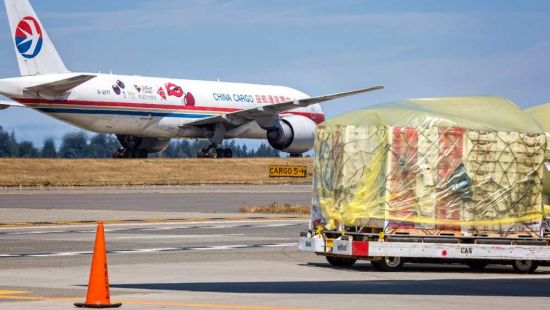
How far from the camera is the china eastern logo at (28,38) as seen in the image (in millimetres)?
61281

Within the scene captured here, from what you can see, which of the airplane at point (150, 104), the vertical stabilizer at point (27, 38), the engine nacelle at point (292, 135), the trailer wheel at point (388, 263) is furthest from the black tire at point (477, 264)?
the engine nacelle at point (292, 135)

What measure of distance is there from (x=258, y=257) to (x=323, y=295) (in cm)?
659

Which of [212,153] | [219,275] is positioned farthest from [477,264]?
[212,153]

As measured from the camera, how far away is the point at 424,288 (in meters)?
16.8

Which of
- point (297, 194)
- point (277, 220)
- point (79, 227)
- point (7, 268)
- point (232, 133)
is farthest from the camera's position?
point (232, 133)

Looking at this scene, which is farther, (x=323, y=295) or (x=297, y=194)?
(x=297, y=194)

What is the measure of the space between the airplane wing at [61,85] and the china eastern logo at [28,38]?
2.62 meters

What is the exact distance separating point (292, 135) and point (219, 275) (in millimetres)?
52416

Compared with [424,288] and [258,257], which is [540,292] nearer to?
[424,288]

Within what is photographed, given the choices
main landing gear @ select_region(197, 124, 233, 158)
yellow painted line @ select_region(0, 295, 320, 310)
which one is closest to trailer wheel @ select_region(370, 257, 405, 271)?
yellow painted line @ select_region(0, 295, 320, 310)

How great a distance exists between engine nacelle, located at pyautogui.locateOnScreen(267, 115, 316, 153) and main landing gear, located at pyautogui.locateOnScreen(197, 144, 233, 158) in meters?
2.75

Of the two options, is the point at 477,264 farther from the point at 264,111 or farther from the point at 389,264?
the point at 264,111

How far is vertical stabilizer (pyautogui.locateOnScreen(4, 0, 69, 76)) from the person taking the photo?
61250mm

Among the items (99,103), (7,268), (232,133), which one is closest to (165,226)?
(7,268)
